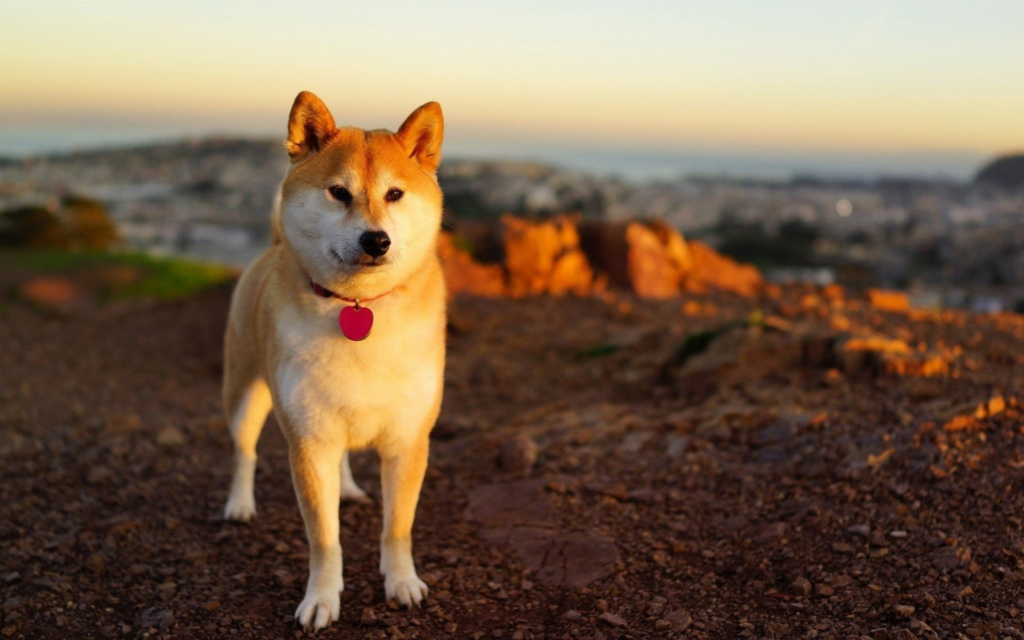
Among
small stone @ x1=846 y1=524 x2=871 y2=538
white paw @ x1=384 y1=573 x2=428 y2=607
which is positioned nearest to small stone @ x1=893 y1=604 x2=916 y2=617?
small stone @ x1=846 y1=524 x2=871 y2=538

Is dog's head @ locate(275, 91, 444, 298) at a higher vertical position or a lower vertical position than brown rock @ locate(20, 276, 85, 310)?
higher

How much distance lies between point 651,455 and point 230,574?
308 centimetres

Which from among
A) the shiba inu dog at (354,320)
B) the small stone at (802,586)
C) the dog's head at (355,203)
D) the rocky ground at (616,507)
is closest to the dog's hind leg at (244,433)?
the rocky ground at (616,507)

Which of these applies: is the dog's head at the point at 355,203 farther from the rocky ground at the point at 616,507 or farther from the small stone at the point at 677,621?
the small stone at the point at 677,621

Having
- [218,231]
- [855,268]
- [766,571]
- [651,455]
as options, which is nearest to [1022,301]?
[855,268]

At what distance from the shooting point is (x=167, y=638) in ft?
13.2

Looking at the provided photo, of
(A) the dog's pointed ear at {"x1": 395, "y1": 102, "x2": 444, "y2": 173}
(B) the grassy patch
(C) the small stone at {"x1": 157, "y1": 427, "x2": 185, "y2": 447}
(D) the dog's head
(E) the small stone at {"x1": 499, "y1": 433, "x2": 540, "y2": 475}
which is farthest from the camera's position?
(B) the grassy patch

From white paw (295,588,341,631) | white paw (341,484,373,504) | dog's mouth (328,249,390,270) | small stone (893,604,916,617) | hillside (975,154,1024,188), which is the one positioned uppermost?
hillside (975,154,1024,188)

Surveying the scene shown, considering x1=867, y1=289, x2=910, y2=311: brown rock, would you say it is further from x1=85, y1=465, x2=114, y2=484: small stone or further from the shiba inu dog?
x1=85, y1=465, x2=114, y2=484: small stone

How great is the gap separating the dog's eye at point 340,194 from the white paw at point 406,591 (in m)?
2.09

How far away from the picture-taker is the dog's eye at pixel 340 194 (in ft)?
13.3

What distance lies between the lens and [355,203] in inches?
158

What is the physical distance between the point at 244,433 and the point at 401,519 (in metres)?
1.59

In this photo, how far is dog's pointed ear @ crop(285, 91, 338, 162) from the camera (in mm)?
4176
